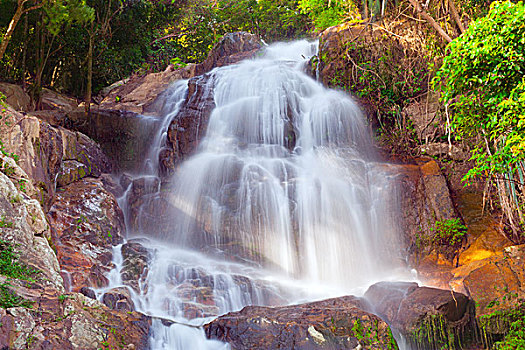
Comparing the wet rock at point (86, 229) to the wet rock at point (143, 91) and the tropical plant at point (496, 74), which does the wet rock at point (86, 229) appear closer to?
the wet rock at point (143, 91)

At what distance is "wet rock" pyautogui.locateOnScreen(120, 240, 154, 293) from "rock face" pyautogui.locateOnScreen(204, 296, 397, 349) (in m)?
2.22

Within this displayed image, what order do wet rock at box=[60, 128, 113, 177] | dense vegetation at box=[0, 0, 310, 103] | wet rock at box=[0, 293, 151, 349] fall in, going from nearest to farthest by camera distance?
wet rock at box=[0, 293, 151, 349] → wet rock at box=[60, 128, 113, 177] → dense vegetation at box=[0, 0, 310, 103]

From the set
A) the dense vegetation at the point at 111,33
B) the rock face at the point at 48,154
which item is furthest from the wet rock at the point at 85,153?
the dense vegetation at the point at 111,33

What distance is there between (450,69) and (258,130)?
22.3 ft

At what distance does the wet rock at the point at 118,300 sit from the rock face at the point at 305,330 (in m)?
1.55

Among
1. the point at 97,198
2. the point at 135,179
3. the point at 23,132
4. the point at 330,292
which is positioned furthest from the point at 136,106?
the point at 330,292

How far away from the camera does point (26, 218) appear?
522 centimetres

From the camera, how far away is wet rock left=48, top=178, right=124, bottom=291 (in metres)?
6.89

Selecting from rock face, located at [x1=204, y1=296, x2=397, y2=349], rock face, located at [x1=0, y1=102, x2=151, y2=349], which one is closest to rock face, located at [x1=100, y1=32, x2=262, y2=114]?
rock face, located at [x1=0, y1=102, x2=151, y2=349]

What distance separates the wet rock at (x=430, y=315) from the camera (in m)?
5.82

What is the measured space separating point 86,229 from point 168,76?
10.7 m

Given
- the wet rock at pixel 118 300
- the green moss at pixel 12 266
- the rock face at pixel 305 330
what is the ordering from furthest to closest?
the wet rock at pixel 118 300, the rock face at pixel 305 330, the green moss at pixel 12 266

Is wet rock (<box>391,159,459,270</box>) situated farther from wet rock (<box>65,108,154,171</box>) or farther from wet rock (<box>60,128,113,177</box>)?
wet rock (<box>60,128,113,177</box>)

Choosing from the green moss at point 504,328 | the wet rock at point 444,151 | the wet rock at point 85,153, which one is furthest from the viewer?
the wet rock at point 444,151
